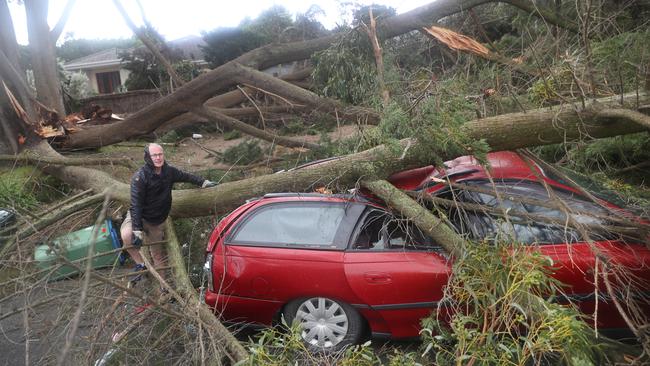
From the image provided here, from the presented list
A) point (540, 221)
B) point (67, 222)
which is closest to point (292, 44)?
point (67, 222)

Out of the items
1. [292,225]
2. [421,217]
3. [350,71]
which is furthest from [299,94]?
[421,217]

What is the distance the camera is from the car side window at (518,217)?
3.62m

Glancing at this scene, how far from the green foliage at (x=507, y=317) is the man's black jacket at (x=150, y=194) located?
9.80ft

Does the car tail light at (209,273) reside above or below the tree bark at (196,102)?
below

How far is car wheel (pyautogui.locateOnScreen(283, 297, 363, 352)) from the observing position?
3902 mm

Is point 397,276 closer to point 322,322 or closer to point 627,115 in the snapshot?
point 322,322

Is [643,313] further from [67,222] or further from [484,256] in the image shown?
[67,222]

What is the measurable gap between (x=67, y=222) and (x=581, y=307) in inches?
198

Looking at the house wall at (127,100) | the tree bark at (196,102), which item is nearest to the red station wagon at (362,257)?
the tree bark at (196,102)

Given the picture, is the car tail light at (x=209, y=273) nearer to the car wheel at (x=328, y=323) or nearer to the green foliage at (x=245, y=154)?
the car wheel at (x=328, y=323)

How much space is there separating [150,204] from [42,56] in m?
7.29

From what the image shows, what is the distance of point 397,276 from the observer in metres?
3.71

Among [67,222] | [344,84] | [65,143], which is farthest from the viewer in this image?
[65,143]

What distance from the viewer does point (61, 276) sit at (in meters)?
3.51
